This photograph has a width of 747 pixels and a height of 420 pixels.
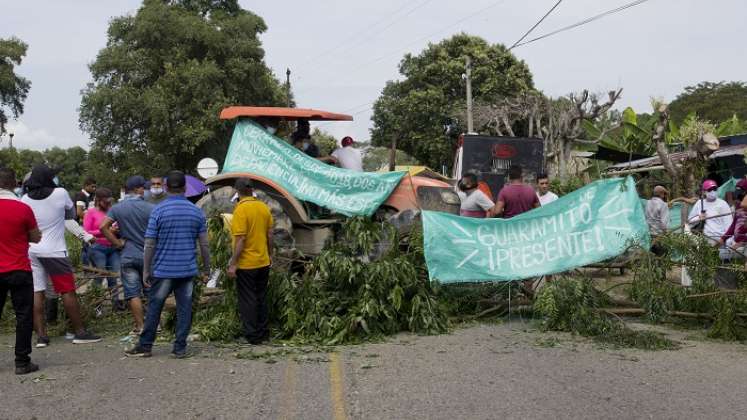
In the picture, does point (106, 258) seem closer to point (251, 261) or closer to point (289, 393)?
point (251, 261)

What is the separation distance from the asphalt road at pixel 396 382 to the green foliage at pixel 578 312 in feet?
0.81

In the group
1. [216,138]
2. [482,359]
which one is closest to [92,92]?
[216,138]

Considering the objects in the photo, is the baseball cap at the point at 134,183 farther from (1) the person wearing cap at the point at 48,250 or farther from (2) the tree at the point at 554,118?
(2) the tree at the point at 554,118

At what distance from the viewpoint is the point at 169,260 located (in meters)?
7.40

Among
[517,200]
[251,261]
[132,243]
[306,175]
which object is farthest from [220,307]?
[517,200]

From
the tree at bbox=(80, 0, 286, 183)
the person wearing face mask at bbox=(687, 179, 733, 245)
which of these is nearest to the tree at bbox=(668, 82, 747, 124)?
the tree at bbox=(80, 0, 286, 183)

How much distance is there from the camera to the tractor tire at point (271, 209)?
10008mm

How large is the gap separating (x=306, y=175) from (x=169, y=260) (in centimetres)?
377

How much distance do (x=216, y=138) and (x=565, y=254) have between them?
23.5 metres

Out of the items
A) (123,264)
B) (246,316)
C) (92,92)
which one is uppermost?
(92,92)

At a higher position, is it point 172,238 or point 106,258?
point 172,238

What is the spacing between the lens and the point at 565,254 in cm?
895

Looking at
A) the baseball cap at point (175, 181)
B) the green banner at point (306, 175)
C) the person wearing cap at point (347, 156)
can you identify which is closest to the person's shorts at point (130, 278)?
the baseball cap at point (175, 181)

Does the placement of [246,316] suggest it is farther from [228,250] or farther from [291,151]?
[291,151]
